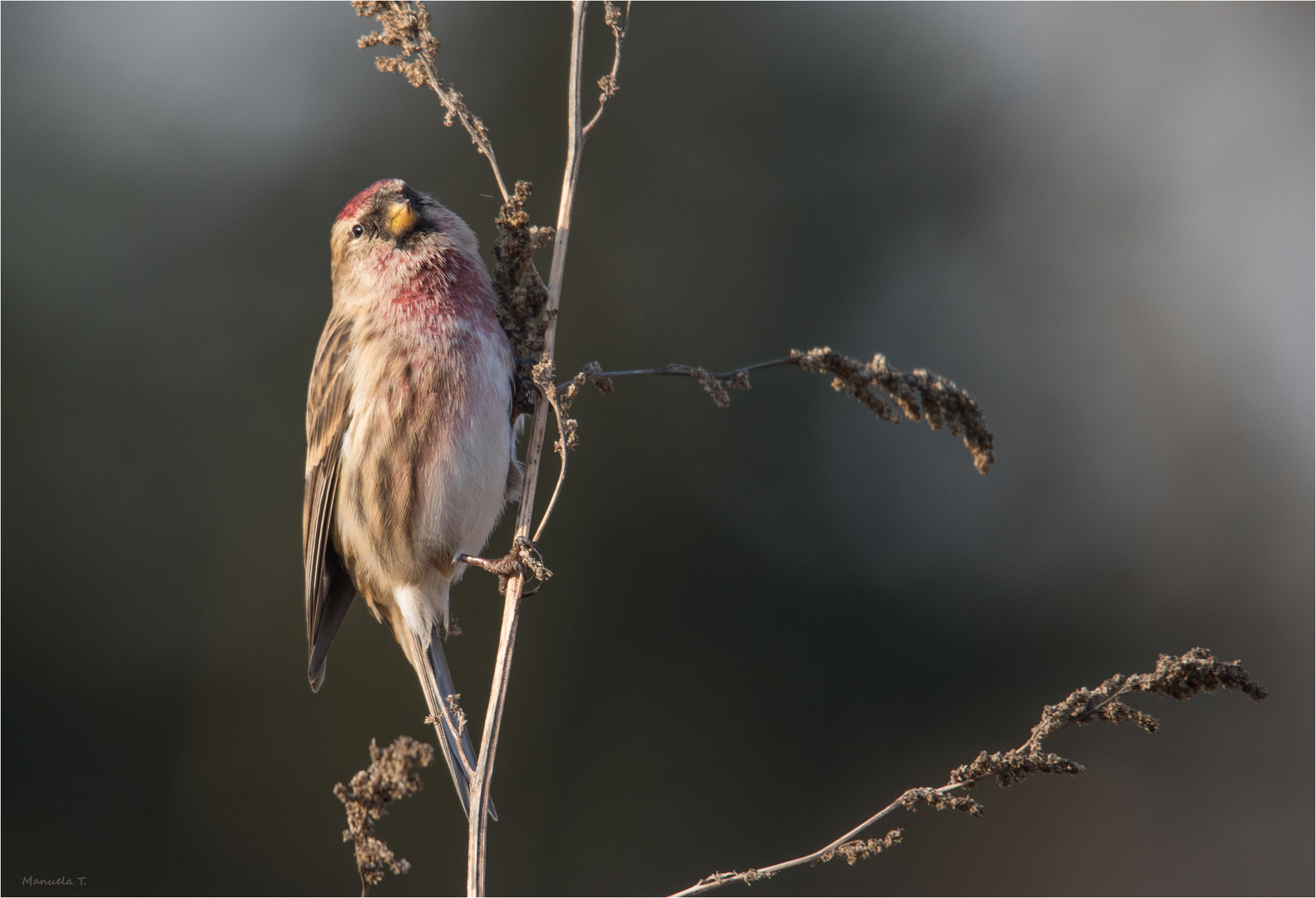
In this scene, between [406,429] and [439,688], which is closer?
[406,429]

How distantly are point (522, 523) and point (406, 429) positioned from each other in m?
0.88

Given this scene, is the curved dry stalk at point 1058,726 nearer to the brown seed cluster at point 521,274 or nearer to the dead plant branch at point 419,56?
the brown seed cluster at point 521,274

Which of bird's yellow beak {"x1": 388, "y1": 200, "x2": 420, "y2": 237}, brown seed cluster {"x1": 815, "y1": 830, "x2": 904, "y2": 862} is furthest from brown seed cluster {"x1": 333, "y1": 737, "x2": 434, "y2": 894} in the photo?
bird's yellow beak {"x1": 388, "y1": 200, "x2": 420, "y2": 237}

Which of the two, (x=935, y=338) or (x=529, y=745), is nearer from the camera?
(x=529, y=745)

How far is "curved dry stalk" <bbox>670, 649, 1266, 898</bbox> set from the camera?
68.0 inches

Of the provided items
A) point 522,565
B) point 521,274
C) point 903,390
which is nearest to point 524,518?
point 522,565

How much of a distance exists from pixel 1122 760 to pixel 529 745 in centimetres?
482

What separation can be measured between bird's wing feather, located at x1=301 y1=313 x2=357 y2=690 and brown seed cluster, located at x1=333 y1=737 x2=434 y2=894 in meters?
1.30

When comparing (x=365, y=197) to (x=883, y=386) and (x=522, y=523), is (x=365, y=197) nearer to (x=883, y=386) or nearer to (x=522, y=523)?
→ (x=522, y=523)

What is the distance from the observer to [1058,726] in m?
1.77

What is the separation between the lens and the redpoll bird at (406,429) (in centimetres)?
296

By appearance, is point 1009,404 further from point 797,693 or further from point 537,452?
point 537,452

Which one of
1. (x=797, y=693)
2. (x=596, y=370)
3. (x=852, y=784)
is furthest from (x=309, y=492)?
(x=852, y=784)

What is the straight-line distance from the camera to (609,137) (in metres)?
8.54
